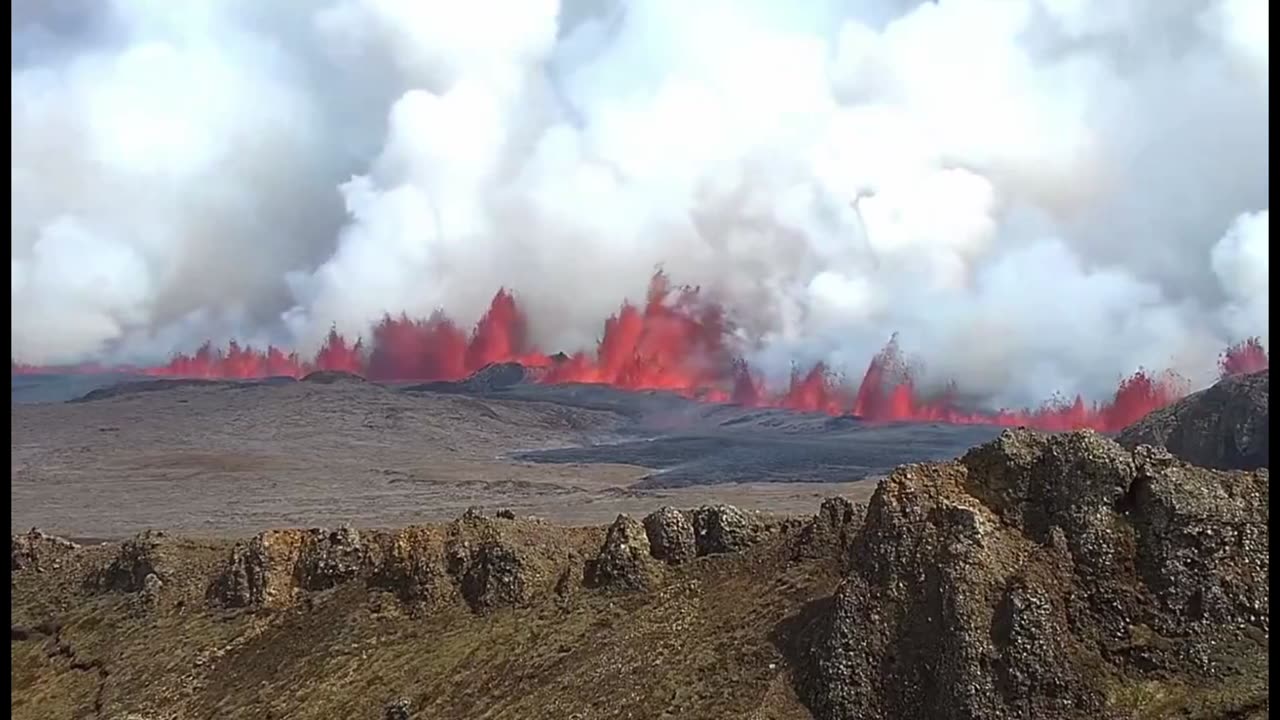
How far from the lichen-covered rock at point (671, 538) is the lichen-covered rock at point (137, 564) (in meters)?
31.2

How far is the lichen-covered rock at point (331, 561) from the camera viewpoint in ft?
174

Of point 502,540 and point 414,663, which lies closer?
point 414,663

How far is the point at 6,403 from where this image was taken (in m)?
14.9

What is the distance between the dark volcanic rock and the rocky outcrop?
469 ft

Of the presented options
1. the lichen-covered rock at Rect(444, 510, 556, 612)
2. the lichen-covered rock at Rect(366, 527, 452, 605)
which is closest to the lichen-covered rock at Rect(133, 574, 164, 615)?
the lichen-covered rock at Rect(366, 527, 452, 605)

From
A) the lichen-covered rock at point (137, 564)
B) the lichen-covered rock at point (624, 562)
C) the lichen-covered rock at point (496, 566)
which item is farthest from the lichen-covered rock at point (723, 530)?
the lichen-covered rock at point (137, 564)

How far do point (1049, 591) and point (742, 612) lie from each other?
12551mm

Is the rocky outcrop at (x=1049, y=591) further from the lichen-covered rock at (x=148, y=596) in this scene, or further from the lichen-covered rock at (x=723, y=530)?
the lichen-covered rock at (x=148, y=596)

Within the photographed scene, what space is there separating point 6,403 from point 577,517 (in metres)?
156

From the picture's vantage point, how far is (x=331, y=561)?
5347 cm

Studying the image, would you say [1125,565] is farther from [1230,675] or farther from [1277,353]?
[1277,353]

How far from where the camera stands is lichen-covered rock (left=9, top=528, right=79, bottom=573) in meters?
66.8

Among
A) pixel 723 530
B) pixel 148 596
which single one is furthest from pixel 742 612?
pixel 148 596

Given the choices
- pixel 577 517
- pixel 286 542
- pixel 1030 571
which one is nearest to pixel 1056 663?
pixel 1030 571
